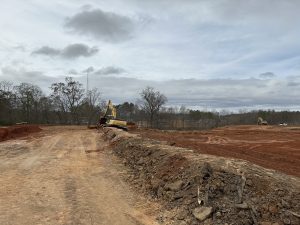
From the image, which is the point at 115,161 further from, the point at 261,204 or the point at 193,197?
the point at 261,204

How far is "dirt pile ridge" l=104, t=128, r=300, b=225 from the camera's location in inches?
316

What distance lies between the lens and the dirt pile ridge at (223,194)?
26.4 ft

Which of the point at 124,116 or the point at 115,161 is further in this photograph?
the point at 124,116

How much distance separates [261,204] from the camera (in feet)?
27.2

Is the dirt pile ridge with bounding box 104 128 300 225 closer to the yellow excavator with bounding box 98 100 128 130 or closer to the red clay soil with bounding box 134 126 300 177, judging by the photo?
the red clay soil with bounding box 134 126 300 177

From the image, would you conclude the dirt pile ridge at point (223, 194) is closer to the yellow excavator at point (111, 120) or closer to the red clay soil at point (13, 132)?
the red clay soil at point (13, 132)

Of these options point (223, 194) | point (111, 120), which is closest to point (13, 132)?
point (111, 120)

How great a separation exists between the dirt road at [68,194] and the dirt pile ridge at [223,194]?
69 cm

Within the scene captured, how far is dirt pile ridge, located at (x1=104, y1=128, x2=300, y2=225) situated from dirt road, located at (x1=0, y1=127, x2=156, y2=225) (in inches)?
27.1

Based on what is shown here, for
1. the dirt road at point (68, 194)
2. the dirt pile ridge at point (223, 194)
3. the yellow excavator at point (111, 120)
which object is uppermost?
the yellow excavator at point (111, 120)

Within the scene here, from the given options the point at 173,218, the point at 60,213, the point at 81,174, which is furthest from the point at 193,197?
the point at 81,174

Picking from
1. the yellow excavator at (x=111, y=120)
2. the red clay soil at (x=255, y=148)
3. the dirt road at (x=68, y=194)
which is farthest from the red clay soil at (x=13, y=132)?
the dirt road at (x=68, y=194)

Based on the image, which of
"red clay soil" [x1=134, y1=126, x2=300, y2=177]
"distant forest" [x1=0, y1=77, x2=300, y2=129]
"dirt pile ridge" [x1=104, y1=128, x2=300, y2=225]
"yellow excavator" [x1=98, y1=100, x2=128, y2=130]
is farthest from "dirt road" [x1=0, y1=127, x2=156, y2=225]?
"distant forest" [x1=0, y1=77, x2=300, y2=129]

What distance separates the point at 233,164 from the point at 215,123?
323ft
